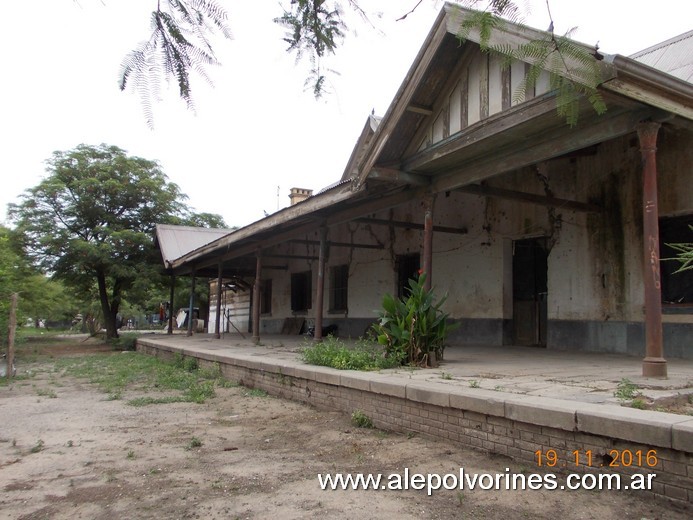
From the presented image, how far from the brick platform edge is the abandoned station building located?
1.90 meters

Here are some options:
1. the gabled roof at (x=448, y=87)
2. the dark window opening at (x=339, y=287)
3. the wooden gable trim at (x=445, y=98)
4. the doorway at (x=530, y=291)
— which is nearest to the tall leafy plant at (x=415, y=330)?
the gabled roof at (x=448, y=87)

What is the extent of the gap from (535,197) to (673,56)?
3.30 metres

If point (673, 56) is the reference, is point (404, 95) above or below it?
below

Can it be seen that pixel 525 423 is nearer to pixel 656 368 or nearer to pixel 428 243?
pixel 656 368

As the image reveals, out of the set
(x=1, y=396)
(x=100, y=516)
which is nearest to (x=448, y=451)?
(x=100, y=516)

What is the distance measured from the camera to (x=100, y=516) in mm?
3385

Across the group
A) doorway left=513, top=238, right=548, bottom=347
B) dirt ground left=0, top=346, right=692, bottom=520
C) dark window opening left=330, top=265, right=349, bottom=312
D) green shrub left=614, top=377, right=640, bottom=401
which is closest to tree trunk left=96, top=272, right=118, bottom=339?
dark window opening left=330, top=265, right=349, bottom=312

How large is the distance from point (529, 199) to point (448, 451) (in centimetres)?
506

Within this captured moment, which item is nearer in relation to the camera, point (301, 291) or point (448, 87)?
point (448, 87)

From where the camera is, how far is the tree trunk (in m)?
20.8

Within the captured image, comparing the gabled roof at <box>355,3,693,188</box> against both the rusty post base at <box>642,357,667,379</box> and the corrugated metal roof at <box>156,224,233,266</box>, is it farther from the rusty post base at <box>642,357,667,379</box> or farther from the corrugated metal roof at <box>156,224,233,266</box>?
the corrugated metal roof at <box>156,224,233,266</box>

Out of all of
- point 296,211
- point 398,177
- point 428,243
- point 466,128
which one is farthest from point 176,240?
point 466,128

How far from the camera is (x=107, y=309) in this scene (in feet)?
71.2

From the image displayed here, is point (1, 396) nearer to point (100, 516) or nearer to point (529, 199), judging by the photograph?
point (100, 516)
